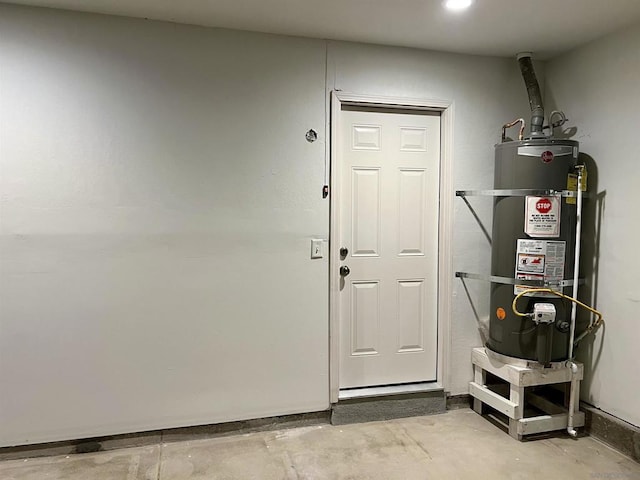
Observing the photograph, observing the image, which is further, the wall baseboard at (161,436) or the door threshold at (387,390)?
the door threshold at (387,390)

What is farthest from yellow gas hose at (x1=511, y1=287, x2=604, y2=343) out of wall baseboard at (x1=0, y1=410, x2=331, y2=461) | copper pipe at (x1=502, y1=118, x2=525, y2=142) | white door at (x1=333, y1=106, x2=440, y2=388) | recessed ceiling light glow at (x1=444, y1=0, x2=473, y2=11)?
recessed ceiling light glow at (x1=444, y1=0, x2=473, y2=11)

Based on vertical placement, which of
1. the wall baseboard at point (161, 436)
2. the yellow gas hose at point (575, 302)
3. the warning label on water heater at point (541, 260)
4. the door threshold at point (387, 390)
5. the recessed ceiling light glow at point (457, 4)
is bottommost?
the wall baseboard at point (161, 436)

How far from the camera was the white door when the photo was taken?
2.94m

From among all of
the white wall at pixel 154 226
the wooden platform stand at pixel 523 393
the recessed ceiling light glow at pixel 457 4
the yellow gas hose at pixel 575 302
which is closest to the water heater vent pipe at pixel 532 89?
the recessed ceiling light glow at pixel 457 4

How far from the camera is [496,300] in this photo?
9.38 feet

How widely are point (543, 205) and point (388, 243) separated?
3.04 feet

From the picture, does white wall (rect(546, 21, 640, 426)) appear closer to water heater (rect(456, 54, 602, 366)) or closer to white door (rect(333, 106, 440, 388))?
water heater (rect(456, 54, 602, 366))

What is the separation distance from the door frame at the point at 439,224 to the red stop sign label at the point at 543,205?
21.2 inches

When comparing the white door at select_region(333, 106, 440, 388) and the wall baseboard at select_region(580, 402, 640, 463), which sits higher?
the white door at select_region(333, 106, 440, 388)

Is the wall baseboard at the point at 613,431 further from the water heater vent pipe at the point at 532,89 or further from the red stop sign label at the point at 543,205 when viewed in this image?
the water heater vent pipe at the point at 532,89

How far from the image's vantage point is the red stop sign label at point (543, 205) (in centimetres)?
263

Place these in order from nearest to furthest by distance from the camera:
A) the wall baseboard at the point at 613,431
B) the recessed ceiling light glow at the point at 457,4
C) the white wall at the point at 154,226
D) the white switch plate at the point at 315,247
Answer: the recessed ceiling light glow at the point at 457,4, the white wall at the point at 154,226, the wall baseboard at the point at 613,431, the white switch plate at the point at 315,247

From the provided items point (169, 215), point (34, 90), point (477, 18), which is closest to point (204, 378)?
point (169, 215)

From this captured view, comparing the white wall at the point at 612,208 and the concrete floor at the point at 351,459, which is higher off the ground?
the white wall at the point at 612,208
